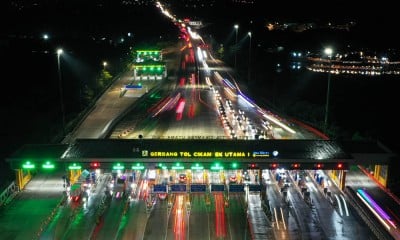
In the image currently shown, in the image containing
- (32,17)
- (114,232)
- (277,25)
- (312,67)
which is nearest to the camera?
(114,232)

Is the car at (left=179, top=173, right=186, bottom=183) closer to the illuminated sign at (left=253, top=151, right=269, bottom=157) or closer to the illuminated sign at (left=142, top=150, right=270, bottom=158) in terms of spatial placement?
the illuminated sign at (left=142, top=150, right=270, bottom=158)

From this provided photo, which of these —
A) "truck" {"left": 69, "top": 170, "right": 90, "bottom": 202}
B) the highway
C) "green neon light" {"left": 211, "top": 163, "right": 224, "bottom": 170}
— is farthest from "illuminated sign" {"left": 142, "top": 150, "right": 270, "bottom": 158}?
"truck" {"left": 69, "top": 170, "right": 90, "bottom": 202}

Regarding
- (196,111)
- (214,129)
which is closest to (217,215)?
(214,129)

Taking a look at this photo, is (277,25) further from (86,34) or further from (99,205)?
(99,205)

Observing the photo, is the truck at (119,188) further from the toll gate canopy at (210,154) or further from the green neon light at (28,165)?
the green neon light at (28,165)

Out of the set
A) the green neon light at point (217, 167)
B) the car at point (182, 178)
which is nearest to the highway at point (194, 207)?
the car at point (182, 178)

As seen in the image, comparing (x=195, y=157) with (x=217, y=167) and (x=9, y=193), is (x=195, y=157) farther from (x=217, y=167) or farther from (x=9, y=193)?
(x=9, y=193)
